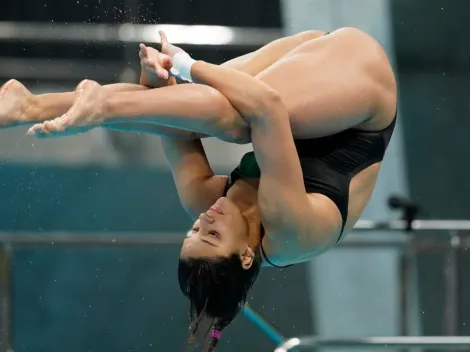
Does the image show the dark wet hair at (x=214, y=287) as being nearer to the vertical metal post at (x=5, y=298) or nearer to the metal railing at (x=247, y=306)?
the metal railing at (x=247, y=306)

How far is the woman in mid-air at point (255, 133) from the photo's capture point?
2156 mm

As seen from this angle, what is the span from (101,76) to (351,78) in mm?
2720

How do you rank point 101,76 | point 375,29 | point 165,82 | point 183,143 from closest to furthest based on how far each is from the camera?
point 165,82 → point 183,143 → point 101,76 → point 375,29

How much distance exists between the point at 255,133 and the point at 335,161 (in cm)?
31

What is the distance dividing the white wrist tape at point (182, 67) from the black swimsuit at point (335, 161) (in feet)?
0.84

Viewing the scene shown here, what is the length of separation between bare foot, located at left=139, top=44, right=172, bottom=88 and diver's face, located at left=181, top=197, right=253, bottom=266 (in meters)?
0.30

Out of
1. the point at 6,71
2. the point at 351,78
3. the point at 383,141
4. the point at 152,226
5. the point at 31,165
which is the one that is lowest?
the point at 152,226

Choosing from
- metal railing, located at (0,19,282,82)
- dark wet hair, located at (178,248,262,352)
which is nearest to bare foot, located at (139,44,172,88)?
dark wet hair, located at (178,248,262,352)

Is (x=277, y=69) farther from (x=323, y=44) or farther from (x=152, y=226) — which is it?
(x=152, y=226)

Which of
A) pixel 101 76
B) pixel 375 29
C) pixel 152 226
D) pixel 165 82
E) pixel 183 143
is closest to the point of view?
pixel 165 82

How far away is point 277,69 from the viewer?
237cm

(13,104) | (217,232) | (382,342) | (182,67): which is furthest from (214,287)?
(382,342)

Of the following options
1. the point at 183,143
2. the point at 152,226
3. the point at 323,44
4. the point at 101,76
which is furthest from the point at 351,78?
the point at 101,76

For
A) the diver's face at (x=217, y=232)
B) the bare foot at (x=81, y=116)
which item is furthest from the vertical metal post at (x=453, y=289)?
the bare foot at (x=81, y=116)
